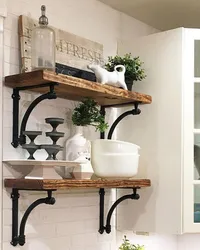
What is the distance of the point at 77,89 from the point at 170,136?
0.66m

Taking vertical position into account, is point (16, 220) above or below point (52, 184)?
below

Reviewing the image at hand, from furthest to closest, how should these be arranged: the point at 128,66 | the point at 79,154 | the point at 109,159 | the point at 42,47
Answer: the point at 128,66 → the point at 109,159 → the point at 79,154 → the point at 42,47

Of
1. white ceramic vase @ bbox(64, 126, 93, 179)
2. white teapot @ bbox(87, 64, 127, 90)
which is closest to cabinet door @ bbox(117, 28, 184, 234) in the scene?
white teapot @ bbox(87, 64, 127, 90)

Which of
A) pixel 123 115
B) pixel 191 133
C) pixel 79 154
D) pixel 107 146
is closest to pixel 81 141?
pixel 79 154

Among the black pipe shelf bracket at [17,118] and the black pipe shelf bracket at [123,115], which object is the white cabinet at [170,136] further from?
the black pipe shelf bracket at [17,118]

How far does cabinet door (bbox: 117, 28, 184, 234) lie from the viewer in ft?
8.42

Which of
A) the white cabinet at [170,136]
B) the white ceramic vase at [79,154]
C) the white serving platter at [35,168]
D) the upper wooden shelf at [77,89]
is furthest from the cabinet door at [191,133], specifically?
the white serving platter at [35,168]

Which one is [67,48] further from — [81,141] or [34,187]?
[34,187]

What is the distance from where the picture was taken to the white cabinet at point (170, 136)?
256 cm

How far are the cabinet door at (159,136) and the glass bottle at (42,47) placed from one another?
2.42 ft

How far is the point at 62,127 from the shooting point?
2379mm

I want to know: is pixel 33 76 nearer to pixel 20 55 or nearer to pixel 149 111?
pixel 20 55

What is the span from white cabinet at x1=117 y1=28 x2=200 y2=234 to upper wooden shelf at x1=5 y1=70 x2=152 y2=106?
15 centimetres

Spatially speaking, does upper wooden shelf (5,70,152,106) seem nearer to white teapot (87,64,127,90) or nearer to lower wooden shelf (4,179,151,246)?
white teapot (87,64,127,90)
